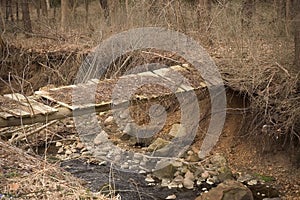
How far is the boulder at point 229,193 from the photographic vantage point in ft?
20.7

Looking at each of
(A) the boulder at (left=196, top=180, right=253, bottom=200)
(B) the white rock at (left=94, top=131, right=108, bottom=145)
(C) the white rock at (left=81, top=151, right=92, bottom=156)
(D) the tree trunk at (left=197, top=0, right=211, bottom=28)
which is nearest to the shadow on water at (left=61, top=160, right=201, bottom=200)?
(C) the white rock at (left=81, top=151, right=92, bottom=156)

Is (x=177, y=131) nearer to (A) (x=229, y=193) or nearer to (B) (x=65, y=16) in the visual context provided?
(A) (x=229, y=193)

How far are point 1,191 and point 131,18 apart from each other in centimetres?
701

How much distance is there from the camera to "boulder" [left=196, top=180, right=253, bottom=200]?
630cm

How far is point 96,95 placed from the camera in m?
7.43

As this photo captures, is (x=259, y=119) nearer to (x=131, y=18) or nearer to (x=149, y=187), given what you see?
(x=149, y=187)

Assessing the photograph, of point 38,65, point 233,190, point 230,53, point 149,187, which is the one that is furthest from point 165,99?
point 38,65

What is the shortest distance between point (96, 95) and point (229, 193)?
8.11ft

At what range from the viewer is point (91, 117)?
1007 centimetres

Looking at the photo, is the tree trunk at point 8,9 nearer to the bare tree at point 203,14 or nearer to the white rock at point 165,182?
the bare tree at point 203,14

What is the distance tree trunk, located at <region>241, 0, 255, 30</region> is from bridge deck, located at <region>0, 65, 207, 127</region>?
4.70 ft

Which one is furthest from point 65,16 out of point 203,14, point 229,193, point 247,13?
point 229,193

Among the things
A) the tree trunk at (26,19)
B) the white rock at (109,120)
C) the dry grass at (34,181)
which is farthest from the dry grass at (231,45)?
the dry grass at (34,181)

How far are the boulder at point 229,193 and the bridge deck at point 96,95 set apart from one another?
1.90m
